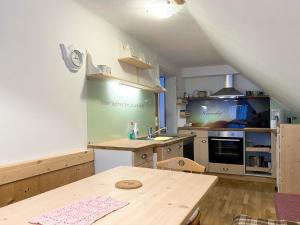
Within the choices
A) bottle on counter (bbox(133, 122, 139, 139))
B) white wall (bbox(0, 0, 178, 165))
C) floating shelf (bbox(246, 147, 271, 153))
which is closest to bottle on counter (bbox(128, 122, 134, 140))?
bottle on counter (bbox(133, 122, 139, 139))

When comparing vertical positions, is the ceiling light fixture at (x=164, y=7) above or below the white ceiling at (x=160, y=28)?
below

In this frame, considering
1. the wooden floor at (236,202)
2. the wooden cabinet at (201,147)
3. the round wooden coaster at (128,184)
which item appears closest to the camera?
the round wooden coaster at (128,184)

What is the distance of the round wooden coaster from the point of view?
1.44 meters

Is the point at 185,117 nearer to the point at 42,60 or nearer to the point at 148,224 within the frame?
the point at 42,60

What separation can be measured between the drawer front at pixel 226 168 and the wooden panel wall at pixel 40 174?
10.0ft

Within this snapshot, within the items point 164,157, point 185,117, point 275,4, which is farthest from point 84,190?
point 185,117

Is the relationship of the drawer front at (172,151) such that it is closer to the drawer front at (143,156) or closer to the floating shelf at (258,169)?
the drawer front at (143,156)

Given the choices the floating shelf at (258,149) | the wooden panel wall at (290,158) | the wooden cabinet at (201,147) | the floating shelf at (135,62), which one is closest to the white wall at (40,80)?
the floating shelf at (135,62)

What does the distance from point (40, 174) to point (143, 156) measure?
3.52 feet

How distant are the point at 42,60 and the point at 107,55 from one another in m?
1.03

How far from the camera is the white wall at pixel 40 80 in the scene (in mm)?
1872

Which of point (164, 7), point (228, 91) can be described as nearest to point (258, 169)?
point (228, 91)

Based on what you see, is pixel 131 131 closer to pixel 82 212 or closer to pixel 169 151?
pixel 169 151

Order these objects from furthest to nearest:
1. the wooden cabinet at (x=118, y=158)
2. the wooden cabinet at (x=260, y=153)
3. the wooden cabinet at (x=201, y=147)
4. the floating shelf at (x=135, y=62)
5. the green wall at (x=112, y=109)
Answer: the wooden cabinet at (x=201, y=147), the wooden cabinet at (x=260, y=153), the floating shelf at (x=135, y=62), the green wall at (x=112, y=109), the wooden cabinet at (x=118, y=158)
